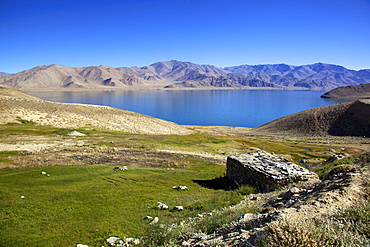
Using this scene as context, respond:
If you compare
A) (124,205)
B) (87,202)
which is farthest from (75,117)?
(124,205)

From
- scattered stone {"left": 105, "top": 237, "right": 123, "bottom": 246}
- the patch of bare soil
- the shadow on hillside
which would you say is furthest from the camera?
the shadow on hillside

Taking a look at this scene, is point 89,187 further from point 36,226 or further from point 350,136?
point 350,136

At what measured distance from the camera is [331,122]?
72.2 metres

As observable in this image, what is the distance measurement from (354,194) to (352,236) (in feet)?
12.0

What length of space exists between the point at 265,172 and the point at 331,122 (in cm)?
6923

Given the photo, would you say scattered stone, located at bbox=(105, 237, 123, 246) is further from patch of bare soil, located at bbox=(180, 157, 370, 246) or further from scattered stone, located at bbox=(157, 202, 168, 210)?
scattered stone, located at bbox=(157, 202, 168, 210)

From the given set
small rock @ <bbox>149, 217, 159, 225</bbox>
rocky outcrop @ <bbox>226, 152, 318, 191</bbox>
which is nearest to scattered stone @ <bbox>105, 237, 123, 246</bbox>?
small rock @ <bbox>149, 217, 159, 225</bbox>

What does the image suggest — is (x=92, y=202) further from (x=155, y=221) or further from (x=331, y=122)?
(x=331, y=122)

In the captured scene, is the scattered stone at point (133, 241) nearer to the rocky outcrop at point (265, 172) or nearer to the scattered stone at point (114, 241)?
the scattered stone at point (114, 241)

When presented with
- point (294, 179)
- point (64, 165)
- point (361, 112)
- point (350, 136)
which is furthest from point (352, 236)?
point (361, 112)

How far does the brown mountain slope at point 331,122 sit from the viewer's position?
66.4 metres

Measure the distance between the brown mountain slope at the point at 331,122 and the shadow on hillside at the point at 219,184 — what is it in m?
60.9

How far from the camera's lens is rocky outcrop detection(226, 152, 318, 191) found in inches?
563

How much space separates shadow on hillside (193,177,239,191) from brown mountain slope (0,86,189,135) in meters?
40.5
